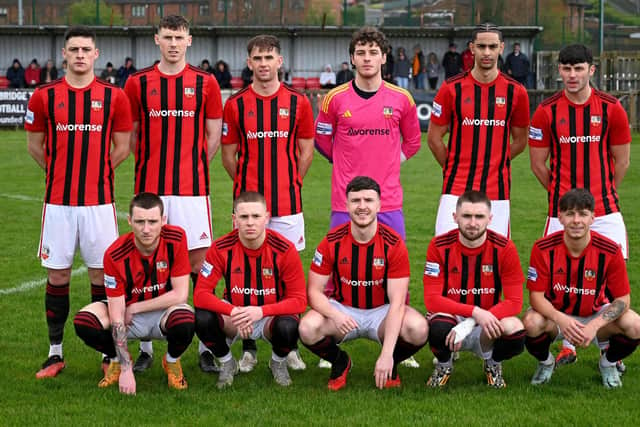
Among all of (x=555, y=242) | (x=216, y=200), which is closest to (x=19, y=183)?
(x=216, y=200)

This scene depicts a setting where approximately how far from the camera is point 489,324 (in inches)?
193

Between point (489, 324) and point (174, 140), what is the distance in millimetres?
2150

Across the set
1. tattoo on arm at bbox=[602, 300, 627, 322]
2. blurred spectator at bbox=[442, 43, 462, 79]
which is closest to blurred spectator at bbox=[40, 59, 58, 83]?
blurred spectator at bbox=[442, 43, 462, 79]

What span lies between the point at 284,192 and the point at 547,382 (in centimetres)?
187

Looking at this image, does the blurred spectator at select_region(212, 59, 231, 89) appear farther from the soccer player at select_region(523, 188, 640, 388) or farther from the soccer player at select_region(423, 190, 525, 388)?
the soccer player at select_region(523, 188, 640, 388)

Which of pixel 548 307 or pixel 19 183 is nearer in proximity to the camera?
pixel 548 307

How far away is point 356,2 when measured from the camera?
31109 mm

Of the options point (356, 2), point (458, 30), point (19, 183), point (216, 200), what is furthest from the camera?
point (356, 2)

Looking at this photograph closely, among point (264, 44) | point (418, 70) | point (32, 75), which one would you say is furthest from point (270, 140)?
point (32, 75)

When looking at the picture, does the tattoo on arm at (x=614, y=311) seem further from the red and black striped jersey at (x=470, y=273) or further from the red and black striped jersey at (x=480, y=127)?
the red and black striped jersey at (x=480, y=127)

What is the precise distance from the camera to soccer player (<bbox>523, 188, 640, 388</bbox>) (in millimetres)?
4988

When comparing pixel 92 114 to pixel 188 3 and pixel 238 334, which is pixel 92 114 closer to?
pixel 238 334

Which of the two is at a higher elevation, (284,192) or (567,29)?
(567,29)

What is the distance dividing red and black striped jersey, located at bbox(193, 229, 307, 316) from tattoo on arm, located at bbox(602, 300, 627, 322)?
1619 mm
